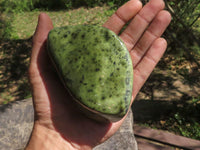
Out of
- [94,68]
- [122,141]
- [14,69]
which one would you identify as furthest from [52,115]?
[14,69]

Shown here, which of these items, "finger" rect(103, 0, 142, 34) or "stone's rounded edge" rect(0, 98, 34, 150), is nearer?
"finger" rect(103, 0, 142, 34)

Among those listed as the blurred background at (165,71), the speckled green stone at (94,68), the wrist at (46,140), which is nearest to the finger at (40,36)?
the speckled green stone at (94,68)

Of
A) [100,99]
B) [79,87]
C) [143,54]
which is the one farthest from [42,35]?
[143,54]

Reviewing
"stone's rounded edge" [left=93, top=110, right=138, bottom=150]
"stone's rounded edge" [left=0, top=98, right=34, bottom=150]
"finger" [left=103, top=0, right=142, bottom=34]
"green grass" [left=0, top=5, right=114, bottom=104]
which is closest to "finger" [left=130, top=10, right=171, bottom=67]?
"finger" [left=103, top=0, right=142, bottom=34]

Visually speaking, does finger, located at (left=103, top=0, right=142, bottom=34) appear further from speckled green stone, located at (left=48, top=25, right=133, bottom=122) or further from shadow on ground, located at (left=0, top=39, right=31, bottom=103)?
shadow on ground, located at (left=0, top=39, right=31, bottom=103)

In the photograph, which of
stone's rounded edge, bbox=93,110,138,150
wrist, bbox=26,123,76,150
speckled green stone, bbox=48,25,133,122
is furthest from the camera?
stone's rounded edge, bbox=93,110,138,150

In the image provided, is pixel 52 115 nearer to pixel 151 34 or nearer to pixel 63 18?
pixel 151 34
